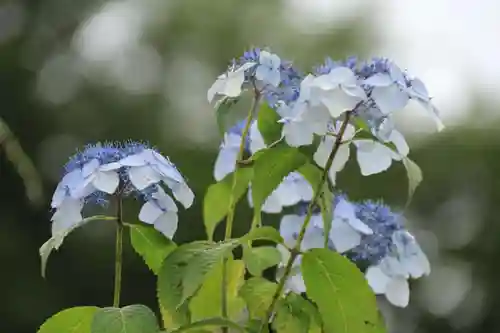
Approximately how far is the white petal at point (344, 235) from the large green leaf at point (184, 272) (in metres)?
0.10

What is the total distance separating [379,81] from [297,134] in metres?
0.04

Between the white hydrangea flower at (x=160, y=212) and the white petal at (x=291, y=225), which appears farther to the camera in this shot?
the white petal at (x=291, y=225)

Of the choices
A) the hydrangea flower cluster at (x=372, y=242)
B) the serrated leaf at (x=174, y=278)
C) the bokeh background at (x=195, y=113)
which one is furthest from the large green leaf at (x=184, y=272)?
the bokeh background at (x=195, y=113)

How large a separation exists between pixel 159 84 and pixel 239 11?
437mm

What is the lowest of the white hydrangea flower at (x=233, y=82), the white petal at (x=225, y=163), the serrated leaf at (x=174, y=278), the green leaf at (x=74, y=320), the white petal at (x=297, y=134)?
the green leaf at (x=74, y=320)

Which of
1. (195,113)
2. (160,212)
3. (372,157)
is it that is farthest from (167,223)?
(195,113)

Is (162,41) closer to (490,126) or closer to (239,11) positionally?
(239,11)

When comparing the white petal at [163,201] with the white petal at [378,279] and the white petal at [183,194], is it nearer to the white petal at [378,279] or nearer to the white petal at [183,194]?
the white petal at [183,194]

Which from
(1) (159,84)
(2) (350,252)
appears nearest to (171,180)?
(2) (350,252)

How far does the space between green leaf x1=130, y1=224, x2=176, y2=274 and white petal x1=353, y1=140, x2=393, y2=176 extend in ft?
0.35

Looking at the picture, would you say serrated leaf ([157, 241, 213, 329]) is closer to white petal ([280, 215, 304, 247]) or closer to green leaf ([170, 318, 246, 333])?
green leaf ([170, 318, 246, 333])

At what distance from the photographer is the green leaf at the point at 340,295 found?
1.29 ft

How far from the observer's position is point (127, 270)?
2.01 meters

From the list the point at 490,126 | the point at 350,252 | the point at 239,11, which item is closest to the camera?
the point at 350,252
